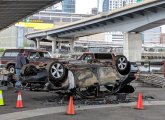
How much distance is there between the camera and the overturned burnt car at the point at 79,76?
1345cm

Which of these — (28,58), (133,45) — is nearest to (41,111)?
A: (28,58)

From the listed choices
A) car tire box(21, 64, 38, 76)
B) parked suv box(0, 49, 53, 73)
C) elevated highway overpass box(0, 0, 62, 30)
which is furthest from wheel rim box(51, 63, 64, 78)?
parked suv box(0, 49, 53, 73)

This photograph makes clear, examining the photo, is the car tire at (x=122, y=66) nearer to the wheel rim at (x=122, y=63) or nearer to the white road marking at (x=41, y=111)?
the wheel rim at (x=122, y=63)

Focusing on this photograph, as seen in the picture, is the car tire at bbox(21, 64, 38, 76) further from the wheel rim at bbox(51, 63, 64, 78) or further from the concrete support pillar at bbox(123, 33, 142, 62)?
the concrete support pillar at bbox(123, 33, 142, 62)

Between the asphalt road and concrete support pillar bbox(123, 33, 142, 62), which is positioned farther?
concrete support pillar bbox(123, 33, 142, 62)

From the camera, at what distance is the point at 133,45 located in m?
66.5

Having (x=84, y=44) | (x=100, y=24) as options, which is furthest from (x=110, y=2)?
(x=100, y=24)

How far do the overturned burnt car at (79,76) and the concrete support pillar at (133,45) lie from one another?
1974 inches

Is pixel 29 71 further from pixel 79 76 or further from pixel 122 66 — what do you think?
pixel 122 66

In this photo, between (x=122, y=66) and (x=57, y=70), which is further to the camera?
(x=122, y=66)

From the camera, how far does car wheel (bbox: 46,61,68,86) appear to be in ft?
43.9

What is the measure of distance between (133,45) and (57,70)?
5412cm

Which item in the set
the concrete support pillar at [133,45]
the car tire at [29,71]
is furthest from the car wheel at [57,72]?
the concrete support pillar at [133,45]

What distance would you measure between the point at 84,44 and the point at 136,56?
11541 centimetres
